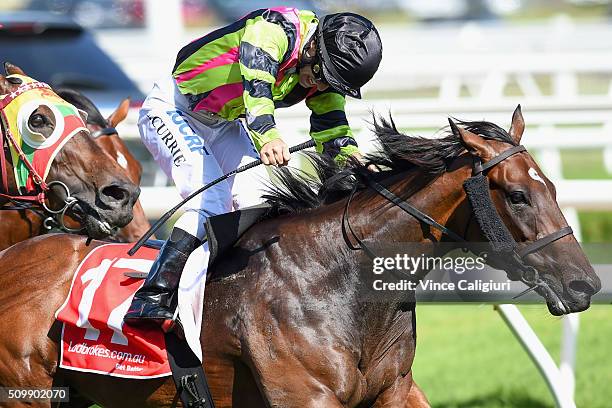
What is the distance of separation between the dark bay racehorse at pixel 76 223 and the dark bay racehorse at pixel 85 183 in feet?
0.33

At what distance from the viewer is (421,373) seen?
664 centimetres

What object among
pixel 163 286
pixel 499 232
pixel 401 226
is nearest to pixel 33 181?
pixel 163 286

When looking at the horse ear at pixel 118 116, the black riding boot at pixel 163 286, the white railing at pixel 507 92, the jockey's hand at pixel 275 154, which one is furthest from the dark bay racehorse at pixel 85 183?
the horse ear at pixel 118 116

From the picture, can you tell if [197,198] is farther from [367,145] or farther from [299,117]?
[299,117]

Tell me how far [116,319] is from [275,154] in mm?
878

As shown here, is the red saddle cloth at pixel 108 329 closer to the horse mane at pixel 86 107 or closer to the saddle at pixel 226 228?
the saddle at pixel 226 228

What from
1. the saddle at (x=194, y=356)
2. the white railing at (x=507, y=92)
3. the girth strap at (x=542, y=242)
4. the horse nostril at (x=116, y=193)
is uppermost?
the girth strap at (x=542, y=242)

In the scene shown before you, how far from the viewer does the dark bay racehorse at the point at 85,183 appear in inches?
164

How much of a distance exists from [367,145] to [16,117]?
7.55 feet

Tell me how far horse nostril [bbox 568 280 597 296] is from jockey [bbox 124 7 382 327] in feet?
3.39

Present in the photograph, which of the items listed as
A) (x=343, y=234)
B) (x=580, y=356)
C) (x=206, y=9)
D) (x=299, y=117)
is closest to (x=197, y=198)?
(x=343, y=234)

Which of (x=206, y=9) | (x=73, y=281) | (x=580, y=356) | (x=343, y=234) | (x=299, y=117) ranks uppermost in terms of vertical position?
(x=343, y=234)

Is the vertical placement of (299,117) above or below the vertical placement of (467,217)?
below

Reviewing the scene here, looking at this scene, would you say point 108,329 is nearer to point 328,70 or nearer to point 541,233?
point 328,70
